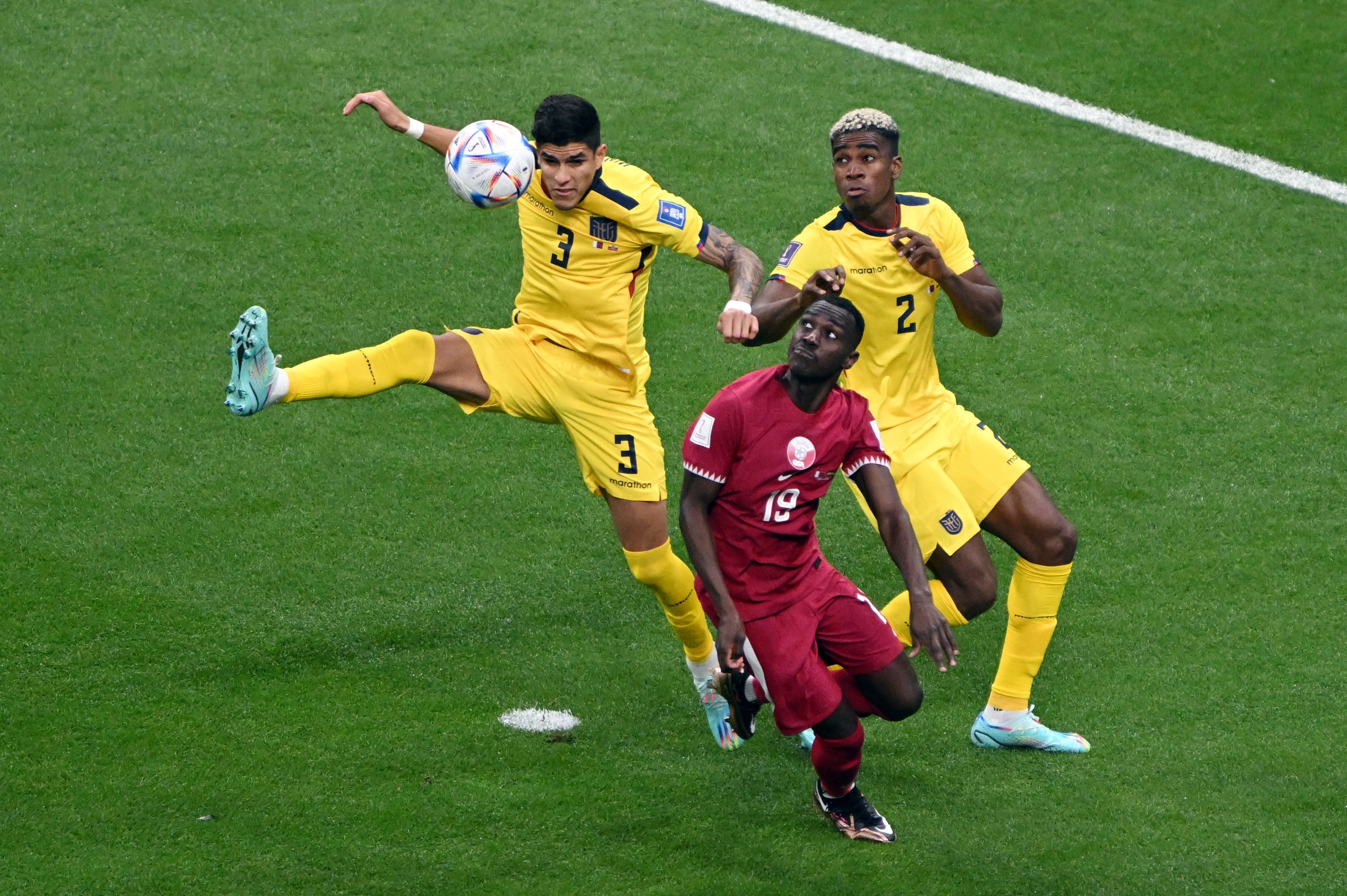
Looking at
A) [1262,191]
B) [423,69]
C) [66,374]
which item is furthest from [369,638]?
[1262,191]

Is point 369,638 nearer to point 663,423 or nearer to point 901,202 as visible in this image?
point 663,423

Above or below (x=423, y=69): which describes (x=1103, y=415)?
below

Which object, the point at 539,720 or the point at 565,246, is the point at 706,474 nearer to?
the point at 565,246

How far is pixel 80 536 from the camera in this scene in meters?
8.38

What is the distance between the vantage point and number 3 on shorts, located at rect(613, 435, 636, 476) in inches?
292

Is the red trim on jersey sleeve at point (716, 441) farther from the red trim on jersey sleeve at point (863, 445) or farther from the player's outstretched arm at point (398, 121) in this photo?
the player's outstretched arm at point (398, 121)

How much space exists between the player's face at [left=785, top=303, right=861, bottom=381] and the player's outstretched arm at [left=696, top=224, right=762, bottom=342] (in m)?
0.22

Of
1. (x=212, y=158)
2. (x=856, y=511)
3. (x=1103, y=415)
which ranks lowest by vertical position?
(x=856, y=511)

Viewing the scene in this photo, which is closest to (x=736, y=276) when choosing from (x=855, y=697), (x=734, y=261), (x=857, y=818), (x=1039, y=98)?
(x=734, y=261)

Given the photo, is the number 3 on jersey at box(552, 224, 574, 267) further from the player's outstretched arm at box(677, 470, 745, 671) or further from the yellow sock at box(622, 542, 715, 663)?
the player's outstretched arm at box(677, 470, 745, 671)

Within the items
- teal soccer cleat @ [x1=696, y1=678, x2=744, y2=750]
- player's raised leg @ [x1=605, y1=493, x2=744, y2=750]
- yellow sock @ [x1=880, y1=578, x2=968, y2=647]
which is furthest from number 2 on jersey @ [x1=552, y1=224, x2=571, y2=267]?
yellow sock @ [x1=880, y1=578, x2=968, y2=647]

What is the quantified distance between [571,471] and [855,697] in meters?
3.10

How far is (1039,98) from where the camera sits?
12336 mm

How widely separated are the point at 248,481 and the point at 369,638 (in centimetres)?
154
